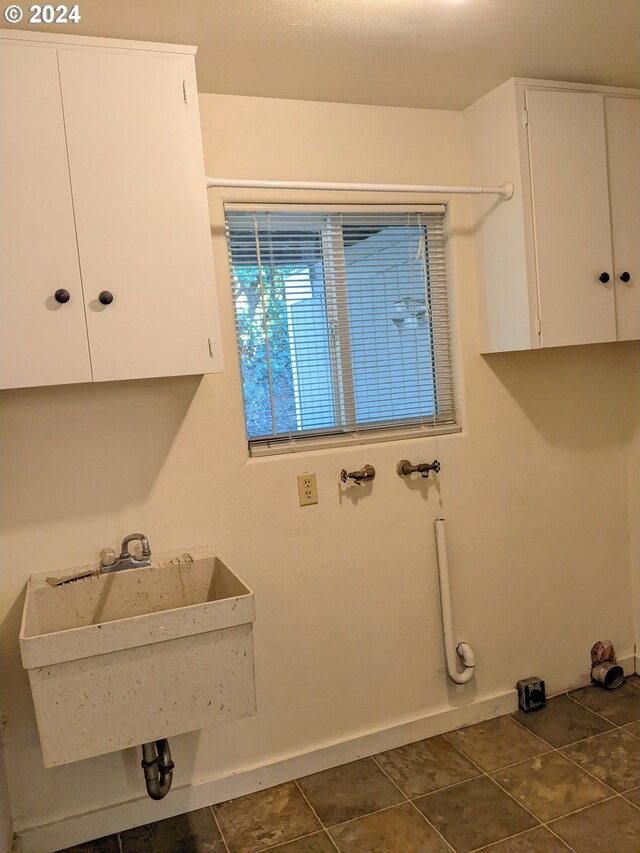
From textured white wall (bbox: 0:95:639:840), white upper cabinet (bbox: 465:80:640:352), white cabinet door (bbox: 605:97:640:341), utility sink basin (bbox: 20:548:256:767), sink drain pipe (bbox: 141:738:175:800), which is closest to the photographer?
utility sink basin (bbox: 20:548:256:767)

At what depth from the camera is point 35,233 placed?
1.78 m

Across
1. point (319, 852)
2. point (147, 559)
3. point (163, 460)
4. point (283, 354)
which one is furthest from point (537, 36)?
point (319, 852)

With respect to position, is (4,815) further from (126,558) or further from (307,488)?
(307,488)

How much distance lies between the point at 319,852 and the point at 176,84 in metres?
2.27

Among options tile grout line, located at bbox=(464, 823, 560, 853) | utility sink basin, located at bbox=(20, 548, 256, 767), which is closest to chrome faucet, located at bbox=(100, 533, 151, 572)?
utility sink basin, located at bbox=(20, 548, 256, 767)

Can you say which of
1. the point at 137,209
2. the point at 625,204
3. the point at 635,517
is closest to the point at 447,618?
the point at 635,517

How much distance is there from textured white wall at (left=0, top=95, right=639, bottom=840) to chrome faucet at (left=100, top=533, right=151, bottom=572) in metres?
0.08

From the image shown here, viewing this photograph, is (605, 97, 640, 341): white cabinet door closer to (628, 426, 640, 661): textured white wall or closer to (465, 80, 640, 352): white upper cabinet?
(465, 80, 640, 352): white upper cabinet

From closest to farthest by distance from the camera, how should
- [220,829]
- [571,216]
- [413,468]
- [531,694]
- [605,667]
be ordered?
[220,829] < [571,216] < [413,468] < [531,694] < [605,667]

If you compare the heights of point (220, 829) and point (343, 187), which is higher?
point (343, 187)

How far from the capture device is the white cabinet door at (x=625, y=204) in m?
2.53

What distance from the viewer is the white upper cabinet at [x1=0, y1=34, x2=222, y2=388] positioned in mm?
1761

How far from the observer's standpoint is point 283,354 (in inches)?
96.8

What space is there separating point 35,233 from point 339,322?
1.12 m
